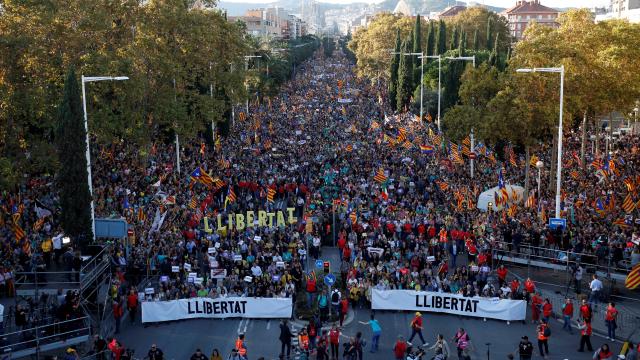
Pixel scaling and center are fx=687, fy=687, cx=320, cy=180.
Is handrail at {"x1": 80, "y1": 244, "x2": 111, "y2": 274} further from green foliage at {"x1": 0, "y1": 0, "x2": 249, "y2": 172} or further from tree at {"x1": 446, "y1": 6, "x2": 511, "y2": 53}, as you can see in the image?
tree at {"x1": 446, "y1": 6, "x2": 511, "y2": 53}

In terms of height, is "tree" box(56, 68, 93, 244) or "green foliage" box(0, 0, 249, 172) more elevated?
"green foliage" box(0, 0, 249, 172)

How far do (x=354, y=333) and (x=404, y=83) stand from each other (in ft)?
177

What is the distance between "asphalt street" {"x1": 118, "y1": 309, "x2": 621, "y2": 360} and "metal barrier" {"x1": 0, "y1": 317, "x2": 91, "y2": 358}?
1675mm

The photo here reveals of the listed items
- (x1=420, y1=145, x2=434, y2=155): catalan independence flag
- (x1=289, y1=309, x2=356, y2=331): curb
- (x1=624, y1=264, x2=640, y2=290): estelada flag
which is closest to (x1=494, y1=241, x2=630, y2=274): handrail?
(x1=624, y1=264, x2=640, y2=290): estelada flag

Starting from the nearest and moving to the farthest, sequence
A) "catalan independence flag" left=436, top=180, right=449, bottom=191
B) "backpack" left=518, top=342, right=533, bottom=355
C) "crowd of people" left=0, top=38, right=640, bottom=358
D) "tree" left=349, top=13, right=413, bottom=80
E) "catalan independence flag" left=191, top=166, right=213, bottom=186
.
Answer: "backpack" left=518, top=342, right=533, bottom=355 → "crowd of people" left=0, top=38, right=640, bottom=358 → "catalan independence flag" left=191, top=166, right=213, bottom=186 → "catalan independence flag" left=436, top=180, right=449, bottom=191 → "tree" left=349, top=13, right=413, bottom=80

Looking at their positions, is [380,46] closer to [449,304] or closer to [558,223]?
[558,223]

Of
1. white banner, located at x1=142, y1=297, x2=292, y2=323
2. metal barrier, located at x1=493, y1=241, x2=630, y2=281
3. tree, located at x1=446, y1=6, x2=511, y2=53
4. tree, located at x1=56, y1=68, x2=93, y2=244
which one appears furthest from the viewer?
tree, located at x1=446, y1=6, x2=511, y2=53

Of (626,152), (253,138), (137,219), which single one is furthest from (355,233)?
(253,138)

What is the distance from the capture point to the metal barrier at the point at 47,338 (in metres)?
16.6

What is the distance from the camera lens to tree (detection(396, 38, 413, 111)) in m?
71.0

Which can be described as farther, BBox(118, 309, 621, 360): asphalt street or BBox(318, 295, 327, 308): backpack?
BBox(318, 295, 327, 308): backpack

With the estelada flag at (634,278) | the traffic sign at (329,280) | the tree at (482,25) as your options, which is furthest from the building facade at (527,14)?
the traffic sign at (329,280)

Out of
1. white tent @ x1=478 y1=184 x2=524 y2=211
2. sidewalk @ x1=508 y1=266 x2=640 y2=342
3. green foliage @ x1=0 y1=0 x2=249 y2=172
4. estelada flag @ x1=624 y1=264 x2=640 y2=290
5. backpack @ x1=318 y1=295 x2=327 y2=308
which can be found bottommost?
sidewalk @ x1=508 y1=266 x2=640 y2=342

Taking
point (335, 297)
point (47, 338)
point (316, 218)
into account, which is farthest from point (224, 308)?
point (316, 218)
